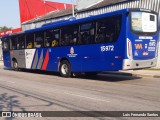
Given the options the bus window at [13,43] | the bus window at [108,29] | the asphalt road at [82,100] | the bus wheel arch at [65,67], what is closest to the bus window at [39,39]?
the bus wheel arch at [65,67]

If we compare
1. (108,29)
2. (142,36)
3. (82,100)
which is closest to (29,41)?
(108,29)

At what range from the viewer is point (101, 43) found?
15.4m

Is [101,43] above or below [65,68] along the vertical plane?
above

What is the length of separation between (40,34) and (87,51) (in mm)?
5363

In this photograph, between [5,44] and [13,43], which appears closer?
[13,43]

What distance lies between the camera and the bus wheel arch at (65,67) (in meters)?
18.4

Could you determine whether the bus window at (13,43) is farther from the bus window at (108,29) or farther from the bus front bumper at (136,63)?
the bus front bumper at (136,63)

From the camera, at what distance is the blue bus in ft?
46.8

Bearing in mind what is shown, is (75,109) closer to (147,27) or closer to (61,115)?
(61,115)

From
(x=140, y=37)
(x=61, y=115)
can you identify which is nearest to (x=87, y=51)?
(x=140, y=37)

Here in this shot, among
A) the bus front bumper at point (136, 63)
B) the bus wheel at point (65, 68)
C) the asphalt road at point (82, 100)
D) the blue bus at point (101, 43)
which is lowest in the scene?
the asphalt road at point (82, 100)

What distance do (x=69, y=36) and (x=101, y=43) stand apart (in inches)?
117

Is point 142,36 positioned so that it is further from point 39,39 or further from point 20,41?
point 20,41

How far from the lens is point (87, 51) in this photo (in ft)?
54.0
